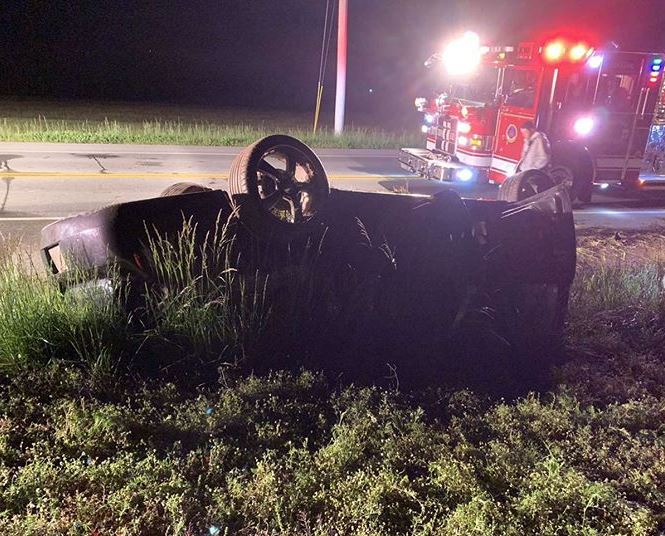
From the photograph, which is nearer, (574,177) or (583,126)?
(583,126)

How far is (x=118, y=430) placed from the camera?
312 centimetres

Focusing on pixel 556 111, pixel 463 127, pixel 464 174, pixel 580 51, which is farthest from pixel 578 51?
pixel 464 174

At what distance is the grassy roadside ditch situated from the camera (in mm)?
2662

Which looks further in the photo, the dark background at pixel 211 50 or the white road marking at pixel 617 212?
the dark background at pixel 211 50

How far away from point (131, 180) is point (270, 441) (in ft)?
26.8

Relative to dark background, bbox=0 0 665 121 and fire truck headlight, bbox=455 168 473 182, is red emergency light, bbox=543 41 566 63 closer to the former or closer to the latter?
fire truck headlight, bbox=455 168 473 182

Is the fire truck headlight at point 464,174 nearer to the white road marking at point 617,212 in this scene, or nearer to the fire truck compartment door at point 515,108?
the fire truck compartment door at point 515,108

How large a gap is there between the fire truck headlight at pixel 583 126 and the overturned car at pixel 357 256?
5004 mm

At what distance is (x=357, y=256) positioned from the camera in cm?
464

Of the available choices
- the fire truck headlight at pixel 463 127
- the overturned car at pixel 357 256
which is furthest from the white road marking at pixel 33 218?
the fire truck headlight at pixel 463 127

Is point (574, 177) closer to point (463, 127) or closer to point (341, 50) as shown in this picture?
point (463, 127)

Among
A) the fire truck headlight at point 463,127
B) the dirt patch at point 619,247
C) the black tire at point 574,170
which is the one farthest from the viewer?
the fire truck headlight at point 463,127

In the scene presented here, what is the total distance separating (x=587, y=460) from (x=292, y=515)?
5.67ft

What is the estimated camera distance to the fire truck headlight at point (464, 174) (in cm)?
1041
